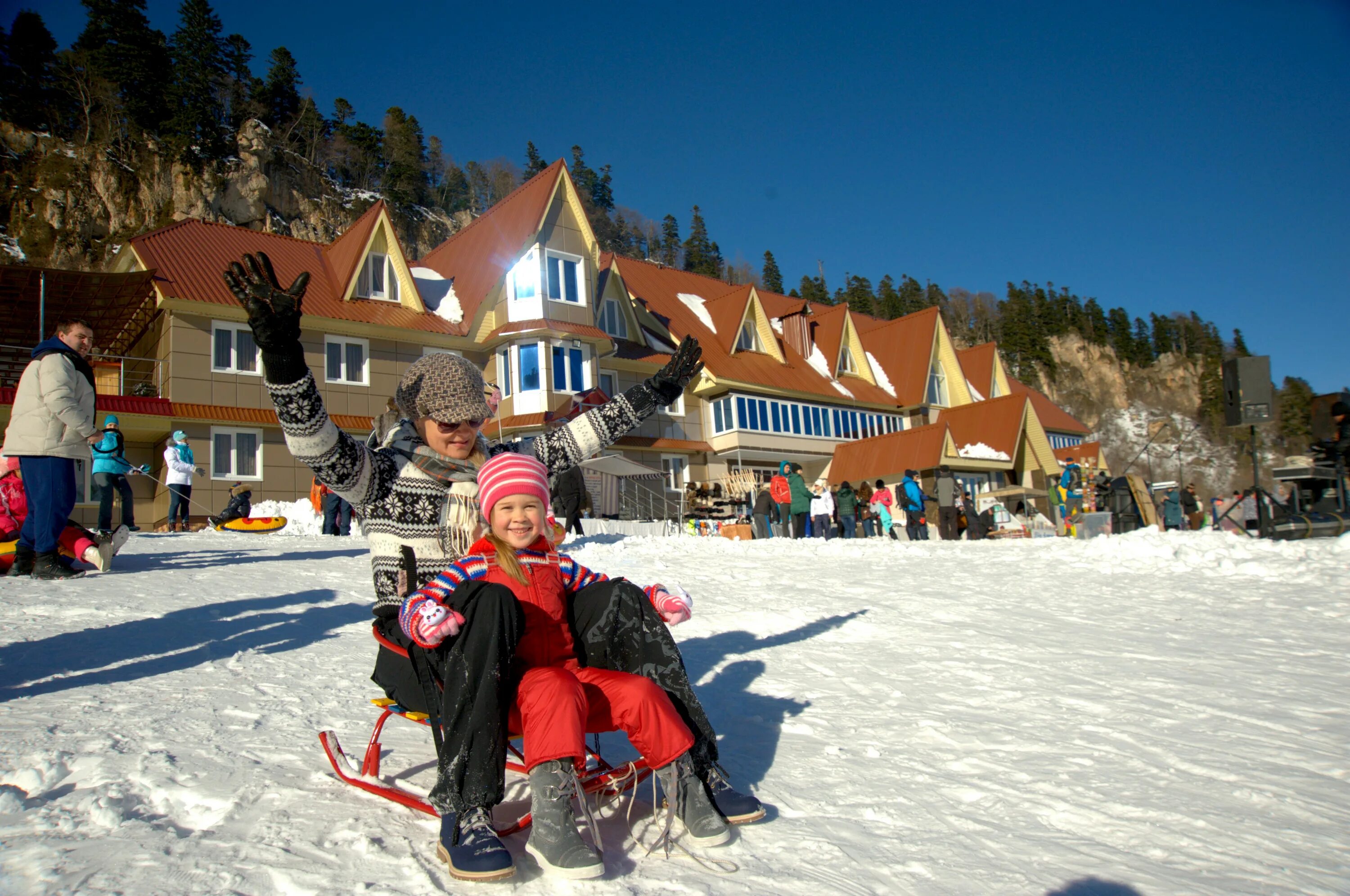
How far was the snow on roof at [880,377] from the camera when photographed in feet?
128

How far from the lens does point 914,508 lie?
16.8 m

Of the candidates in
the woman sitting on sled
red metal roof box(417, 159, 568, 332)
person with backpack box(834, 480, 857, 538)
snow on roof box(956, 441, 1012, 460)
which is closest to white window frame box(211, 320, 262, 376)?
red metal roof box(417, 159, 568, 332)

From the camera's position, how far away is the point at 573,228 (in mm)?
27391

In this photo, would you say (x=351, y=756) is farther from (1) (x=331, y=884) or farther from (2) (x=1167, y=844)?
(2) (x=1167, y=844)

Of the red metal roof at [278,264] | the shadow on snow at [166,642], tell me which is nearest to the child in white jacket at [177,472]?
the red metal roof at [278,264]

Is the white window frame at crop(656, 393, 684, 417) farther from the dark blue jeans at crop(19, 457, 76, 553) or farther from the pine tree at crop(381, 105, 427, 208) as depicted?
the pine tree at crop(381, 105, 427, 208)

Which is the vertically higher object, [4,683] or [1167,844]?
[4,683]

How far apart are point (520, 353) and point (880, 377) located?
2014 centimetres

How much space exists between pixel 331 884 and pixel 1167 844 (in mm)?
2500

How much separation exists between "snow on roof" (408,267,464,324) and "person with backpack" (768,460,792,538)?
1313 centimetres

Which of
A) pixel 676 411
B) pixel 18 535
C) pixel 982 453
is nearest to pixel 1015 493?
pixel 982 453

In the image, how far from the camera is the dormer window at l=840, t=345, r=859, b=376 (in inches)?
1490

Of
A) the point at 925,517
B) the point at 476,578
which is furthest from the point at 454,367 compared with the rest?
the point at 925,517

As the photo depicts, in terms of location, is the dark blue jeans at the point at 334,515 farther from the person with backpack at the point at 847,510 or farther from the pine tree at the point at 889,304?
the pine tree at the point at 889,304
